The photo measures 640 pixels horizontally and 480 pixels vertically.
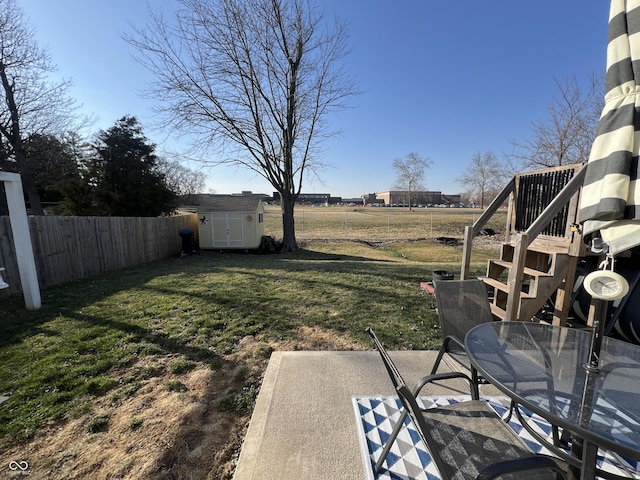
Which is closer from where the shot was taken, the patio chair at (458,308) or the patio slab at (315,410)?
the patio slab at (315,410)

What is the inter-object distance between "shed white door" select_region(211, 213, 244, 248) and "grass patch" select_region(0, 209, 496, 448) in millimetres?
5981

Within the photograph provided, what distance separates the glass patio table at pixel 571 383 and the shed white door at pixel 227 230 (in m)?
11.8

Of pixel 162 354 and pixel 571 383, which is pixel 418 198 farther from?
pixel 571 383

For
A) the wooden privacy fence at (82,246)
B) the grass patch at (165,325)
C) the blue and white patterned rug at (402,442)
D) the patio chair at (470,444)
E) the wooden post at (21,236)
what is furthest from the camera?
the wooden privacy fence at (82,246)

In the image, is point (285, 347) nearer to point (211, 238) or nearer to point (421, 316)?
point (421, 316)

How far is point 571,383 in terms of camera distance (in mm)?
1361

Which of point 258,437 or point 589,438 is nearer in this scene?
point 589,438

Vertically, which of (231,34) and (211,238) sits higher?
(231,34)

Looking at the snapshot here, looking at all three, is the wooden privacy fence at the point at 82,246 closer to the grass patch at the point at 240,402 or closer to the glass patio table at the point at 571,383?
the grass patch at the point at 240,402

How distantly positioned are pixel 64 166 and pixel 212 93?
809cm

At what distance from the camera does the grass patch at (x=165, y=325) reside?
234 centimetres

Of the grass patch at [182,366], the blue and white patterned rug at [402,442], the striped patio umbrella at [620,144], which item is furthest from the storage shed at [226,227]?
the striped patio umbrella at [620,144]

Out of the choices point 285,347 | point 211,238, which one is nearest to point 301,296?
point 285,347

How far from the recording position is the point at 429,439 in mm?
994
